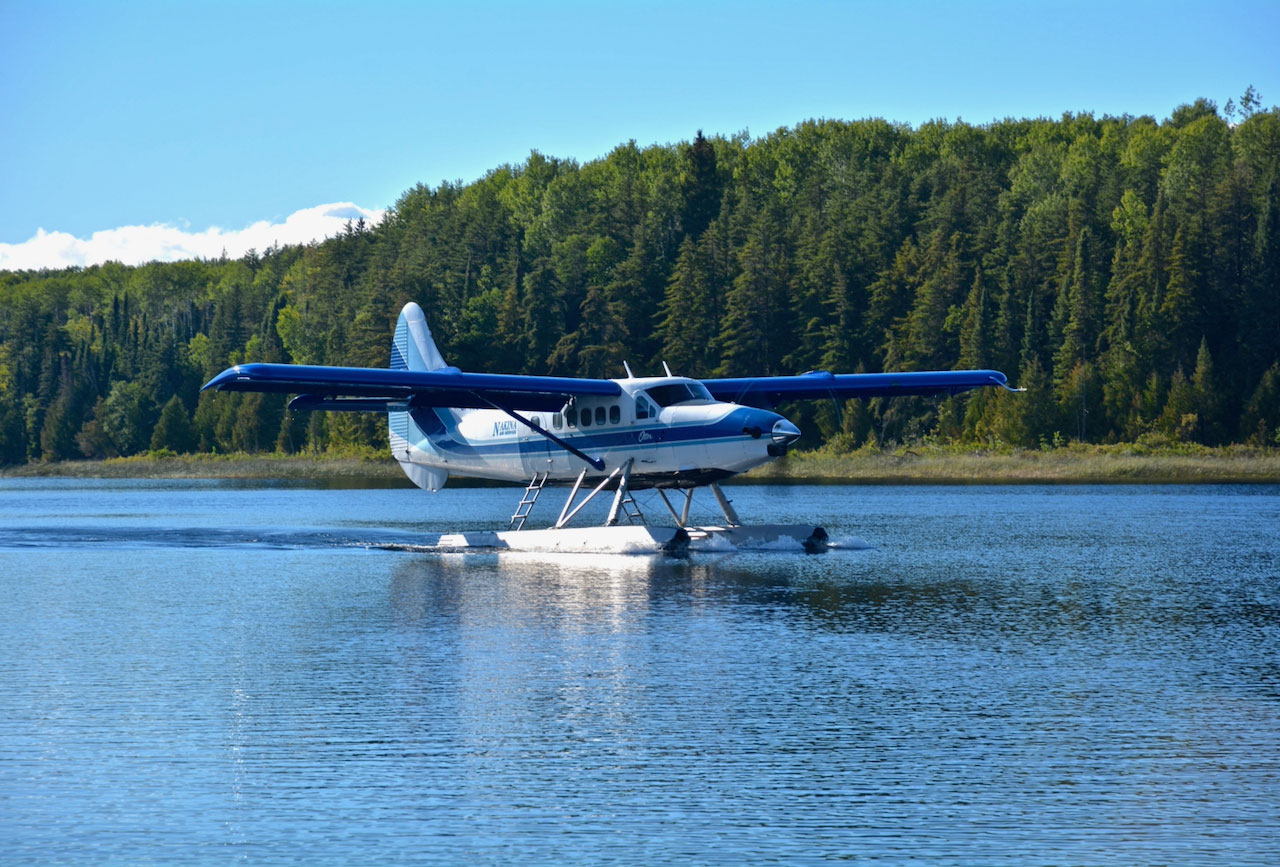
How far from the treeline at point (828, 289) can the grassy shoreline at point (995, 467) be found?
9.02 feet

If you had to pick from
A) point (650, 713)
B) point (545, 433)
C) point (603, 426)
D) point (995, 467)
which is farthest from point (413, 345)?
point (995, 467)

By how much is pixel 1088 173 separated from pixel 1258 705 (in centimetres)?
7965

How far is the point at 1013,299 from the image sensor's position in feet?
252

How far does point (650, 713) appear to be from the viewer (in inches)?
407

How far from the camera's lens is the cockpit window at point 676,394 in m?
22.5

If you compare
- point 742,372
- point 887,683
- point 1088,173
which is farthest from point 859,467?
point 887,683

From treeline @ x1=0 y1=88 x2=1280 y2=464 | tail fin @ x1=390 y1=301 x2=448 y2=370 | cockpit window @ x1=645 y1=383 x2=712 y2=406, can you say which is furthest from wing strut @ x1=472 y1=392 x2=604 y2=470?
treeline @ x1=0 y1=88 x2=1280 y2=464

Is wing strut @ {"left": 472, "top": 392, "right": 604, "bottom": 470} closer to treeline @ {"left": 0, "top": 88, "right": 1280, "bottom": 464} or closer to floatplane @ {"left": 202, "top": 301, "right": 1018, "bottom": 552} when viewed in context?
floatplane @ {"left": 202, "top": 301, "right": 1018, "bottom": 552}

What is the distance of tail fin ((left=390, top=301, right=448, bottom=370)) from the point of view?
2825 cm

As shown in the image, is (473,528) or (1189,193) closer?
(473,528)

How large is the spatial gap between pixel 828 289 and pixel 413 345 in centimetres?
5824

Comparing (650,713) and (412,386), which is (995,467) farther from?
(650,713)

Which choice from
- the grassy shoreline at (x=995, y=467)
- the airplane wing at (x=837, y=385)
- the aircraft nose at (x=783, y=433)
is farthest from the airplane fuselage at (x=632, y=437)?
the grassy shoreline at (x=995, y=467)

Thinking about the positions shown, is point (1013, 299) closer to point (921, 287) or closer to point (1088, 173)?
point (921, 287)
